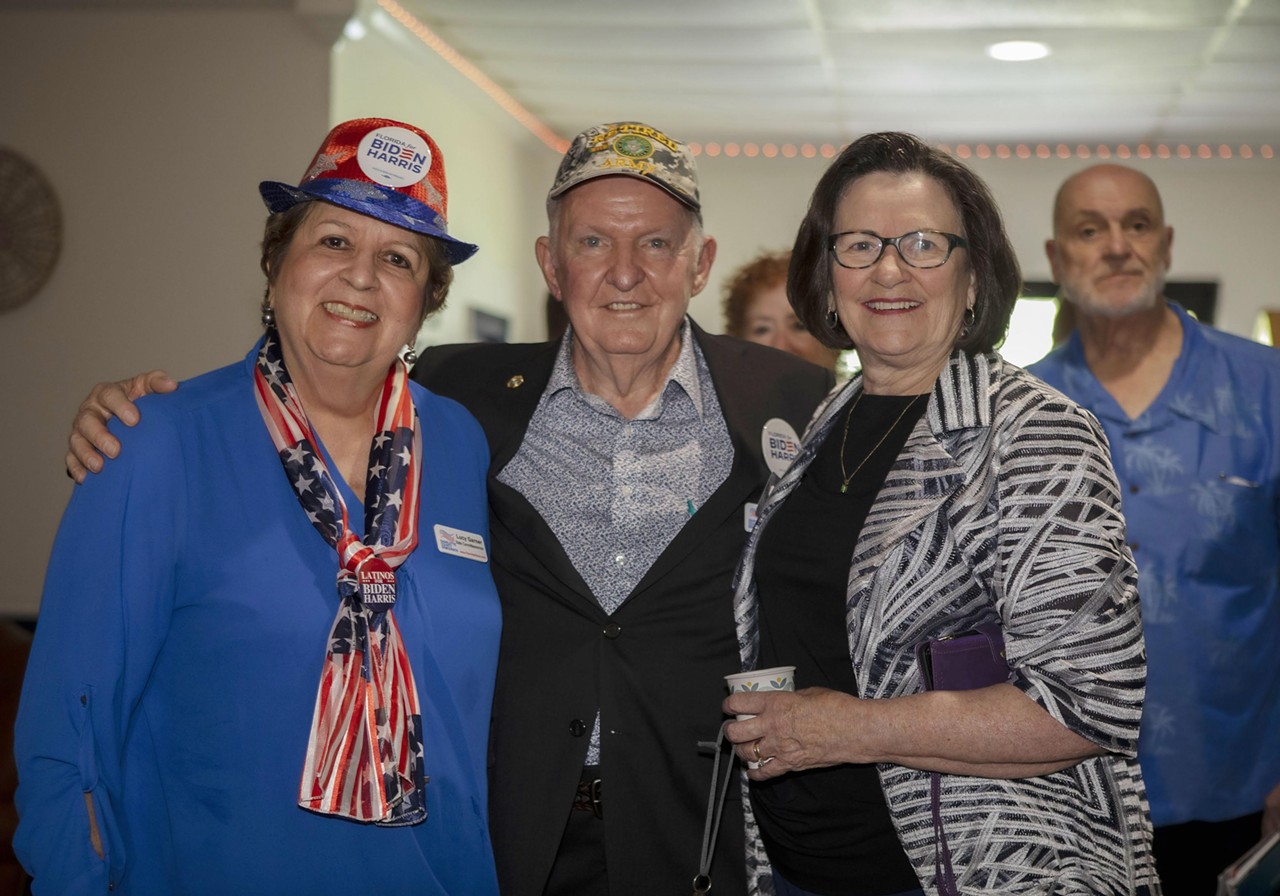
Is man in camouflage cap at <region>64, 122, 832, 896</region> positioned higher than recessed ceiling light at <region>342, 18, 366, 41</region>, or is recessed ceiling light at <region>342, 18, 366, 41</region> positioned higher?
recessed ceiling light at <region>342, 18, 366, 41</region>

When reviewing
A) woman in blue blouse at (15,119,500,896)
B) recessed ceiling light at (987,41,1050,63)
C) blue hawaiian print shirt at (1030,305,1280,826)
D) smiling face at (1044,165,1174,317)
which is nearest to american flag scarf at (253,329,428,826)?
woman in blue blouse at (15,119,500,896)

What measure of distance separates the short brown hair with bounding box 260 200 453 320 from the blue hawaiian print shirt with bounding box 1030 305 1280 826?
6.06 ft

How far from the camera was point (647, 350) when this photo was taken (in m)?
2.64

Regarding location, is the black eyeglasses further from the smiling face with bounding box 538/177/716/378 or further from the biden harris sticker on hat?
the biden harris sticker on hat

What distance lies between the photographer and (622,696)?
2.39 meters

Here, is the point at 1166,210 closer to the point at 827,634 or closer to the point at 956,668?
the point at 827,634

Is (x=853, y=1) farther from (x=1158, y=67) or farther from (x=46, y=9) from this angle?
(x=46, y=9)

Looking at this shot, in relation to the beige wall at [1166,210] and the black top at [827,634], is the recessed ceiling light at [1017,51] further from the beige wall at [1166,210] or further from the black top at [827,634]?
the black top at [827,634]

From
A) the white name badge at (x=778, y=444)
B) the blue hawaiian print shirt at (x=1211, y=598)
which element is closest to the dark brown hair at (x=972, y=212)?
the white name badge at (x=778, y=444)

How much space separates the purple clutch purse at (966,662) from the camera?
1880 mm

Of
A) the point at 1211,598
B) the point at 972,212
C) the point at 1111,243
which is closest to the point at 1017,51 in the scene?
the point at 1111,243

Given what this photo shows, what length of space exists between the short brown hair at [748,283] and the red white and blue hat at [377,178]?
215cm

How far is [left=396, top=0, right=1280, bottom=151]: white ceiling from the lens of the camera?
20.3 ft

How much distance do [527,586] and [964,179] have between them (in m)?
1.13
